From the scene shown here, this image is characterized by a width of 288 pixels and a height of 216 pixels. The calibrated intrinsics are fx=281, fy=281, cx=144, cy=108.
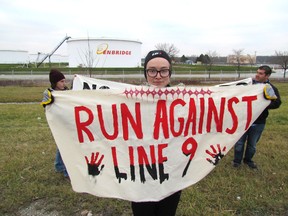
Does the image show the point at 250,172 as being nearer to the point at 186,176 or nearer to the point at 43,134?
the point at 186,176

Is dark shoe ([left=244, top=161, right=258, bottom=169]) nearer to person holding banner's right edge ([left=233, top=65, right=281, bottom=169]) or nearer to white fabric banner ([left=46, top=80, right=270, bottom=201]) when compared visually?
person holding banner's right edge ([left=233, top=65, right=281, bottom=169])

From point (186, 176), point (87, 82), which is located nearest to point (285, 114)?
point (87, 82)

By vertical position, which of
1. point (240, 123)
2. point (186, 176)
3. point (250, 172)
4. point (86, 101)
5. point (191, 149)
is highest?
point (86, 101)

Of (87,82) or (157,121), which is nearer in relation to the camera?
(157,121)

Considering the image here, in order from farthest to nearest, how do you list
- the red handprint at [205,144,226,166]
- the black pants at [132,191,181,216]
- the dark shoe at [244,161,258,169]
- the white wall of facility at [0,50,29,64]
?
the white wall of facility at [0,50,29,64]
the dark shoe at [244,161,258,169]
the red handprint at [205,144,226,166]
the black pants at [132,191,181,216]

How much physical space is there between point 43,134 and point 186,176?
215 inches

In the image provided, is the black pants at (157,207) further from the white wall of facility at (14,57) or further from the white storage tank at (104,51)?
the white wall of facility at (14,57)

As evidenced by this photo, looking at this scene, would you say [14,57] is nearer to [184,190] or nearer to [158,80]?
[184,190]

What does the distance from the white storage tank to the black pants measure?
168 feet

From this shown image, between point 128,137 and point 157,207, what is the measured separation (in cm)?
70

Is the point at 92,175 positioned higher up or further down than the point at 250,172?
higher up

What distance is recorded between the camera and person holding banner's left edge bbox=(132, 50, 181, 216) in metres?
2.31

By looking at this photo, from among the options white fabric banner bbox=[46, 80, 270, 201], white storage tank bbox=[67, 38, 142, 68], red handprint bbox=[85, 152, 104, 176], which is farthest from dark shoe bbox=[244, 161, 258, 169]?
white storage tank bbox=[67, 38, 142, 68]

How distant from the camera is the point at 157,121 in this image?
2498mm
